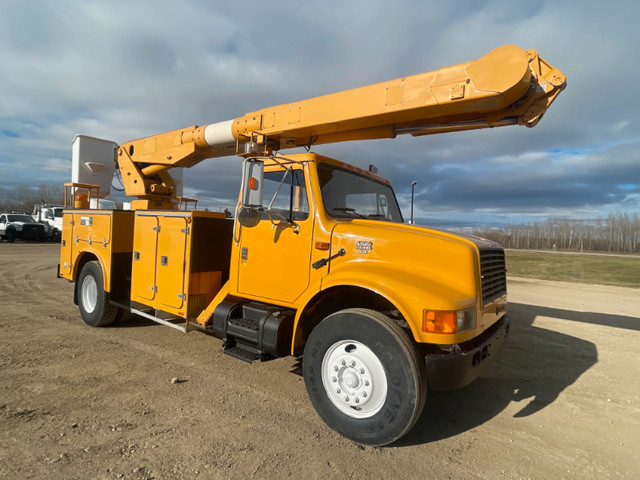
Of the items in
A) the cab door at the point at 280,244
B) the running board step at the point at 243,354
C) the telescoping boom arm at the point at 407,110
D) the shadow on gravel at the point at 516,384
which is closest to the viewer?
the telescoping boom arm at the point at 407,110

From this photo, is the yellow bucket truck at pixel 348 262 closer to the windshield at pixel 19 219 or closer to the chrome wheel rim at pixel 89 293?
the chrome wheel rim at pixel 89 293

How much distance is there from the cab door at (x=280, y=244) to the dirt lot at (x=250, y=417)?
1.13 metres

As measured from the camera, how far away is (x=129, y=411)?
3395 mm

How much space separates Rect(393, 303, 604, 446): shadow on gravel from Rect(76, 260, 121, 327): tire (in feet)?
16.3

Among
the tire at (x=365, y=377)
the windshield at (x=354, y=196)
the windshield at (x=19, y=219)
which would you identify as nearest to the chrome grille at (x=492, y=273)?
the tire at (x=365, y=377)

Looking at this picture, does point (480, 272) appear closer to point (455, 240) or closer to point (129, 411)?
point (455, 240)

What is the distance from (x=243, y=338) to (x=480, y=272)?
242cm

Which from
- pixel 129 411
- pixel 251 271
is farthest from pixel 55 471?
pixel 251 271

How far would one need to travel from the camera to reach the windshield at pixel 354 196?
3873 millimetres

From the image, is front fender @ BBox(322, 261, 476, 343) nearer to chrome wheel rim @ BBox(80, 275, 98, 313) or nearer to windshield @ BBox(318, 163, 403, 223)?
windshield @ BBox(318, 163, 403, 223)

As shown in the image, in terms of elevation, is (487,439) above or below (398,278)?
below

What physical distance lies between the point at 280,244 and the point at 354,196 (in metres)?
1.03

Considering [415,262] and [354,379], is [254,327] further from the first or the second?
[415,262]

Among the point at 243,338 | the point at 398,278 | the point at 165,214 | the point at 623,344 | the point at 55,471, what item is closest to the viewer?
the point at 55,471
